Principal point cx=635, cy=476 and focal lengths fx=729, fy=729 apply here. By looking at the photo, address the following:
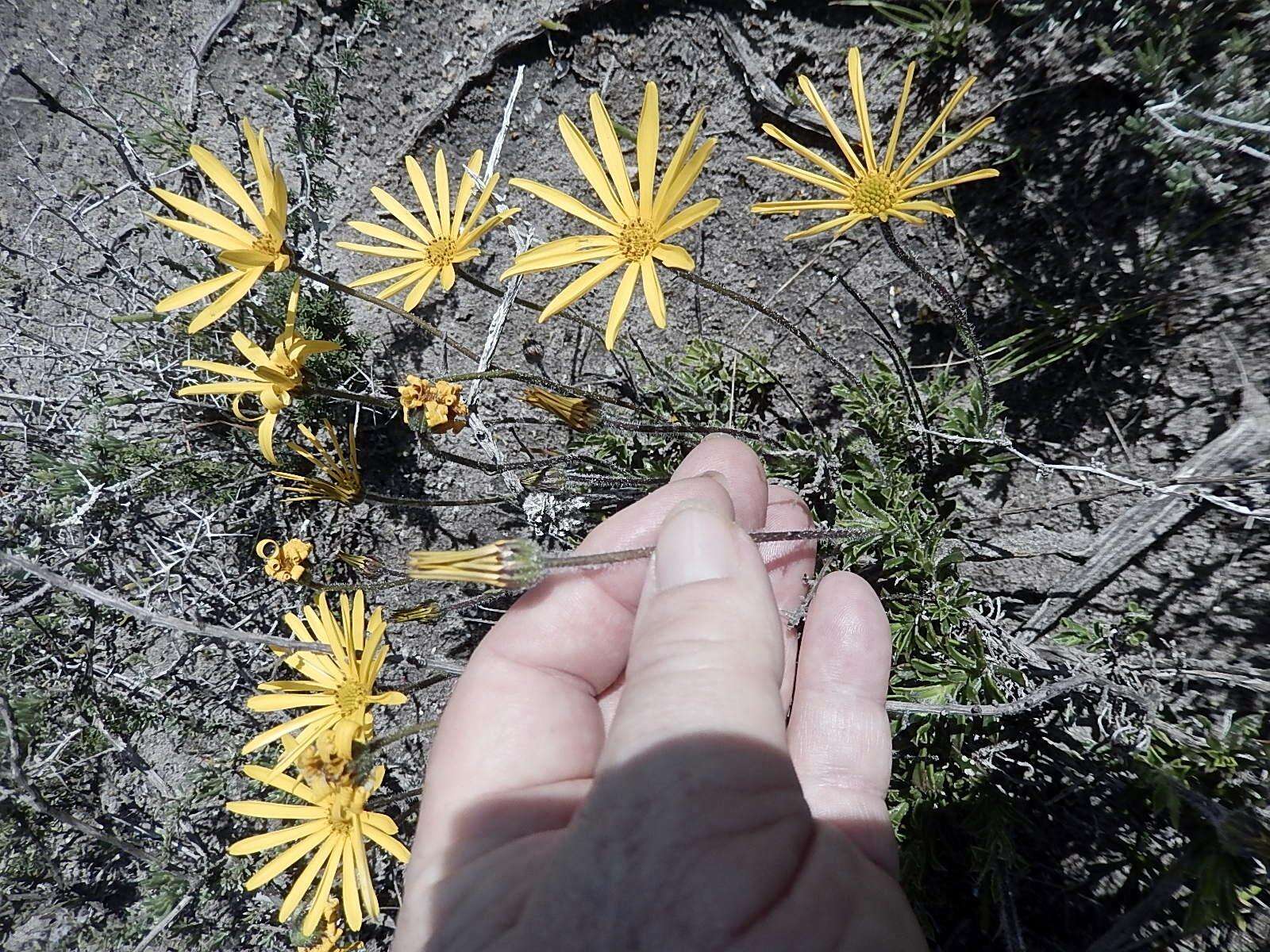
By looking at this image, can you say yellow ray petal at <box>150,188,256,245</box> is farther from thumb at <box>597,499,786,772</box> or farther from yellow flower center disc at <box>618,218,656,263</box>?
thumb at <box>597,499,786,772</box>

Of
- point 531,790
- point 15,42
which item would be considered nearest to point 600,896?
point 531,790

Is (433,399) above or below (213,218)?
below

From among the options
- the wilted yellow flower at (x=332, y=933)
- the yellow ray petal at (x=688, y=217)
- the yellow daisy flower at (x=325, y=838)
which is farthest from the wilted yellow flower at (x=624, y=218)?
the wilted yellow flower at (x=332, y=933)

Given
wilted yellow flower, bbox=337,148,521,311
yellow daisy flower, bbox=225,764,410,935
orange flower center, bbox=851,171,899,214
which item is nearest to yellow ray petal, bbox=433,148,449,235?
wilted yellow flower, bbox=337,148,521,311

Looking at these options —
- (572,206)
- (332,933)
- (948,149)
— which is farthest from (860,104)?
(332,933)

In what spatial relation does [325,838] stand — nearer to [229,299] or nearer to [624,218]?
[229,299]

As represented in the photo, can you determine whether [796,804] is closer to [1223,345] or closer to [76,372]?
[1223,345]
